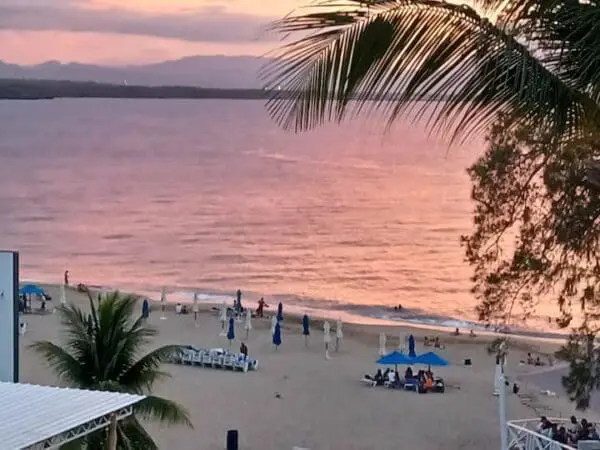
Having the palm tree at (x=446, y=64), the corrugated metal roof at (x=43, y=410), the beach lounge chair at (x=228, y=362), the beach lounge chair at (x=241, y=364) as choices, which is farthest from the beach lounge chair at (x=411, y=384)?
the palm tree at (x=446, y=64)

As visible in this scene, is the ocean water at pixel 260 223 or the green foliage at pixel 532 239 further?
the ocean water at pixel 260 223

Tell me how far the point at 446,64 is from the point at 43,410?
5.65 metres

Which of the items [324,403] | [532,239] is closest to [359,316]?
[324,403]

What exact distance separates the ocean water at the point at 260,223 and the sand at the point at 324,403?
17.7 ft

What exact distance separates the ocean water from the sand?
540cm

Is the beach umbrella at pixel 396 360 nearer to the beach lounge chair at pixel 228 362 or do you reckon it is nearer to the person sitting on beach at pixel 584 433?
the beach lounge chair at pixel 228 362

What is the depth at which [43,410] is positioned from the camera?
25.0ft

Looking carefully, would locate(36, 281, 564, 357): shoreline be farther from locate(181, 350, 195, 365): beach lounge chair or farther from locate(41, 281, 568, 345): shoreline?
locate(181, 350, 195, 365): beach lounge chair

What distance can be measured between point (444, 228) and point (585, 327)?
50.0m

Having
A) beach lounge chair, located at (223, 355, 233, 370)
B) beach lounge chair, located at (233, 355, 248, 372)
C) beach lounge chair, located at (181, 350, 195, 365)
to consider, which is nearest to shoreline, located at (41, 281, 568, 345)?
beach lounge chair, located at (181, 350, 195, 365)

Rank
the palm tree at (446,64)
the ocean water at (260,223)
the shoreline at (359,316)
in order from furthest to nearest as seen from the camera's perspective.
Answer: the ocean water at (260,223) < the shoreline at (359,316) < the palm tree at (446,64)

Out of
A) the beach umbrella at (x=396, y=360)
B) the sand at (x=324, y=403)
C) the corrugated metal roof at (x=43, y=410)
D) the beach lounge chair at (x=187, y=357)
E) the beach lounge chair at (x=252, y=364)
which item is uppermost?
the corrugated metal roof at (x=43, y=410)

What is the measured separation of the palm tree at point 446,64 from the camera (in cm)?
265

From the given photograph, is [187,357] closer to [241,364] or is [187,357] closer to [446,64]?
[241,364]
